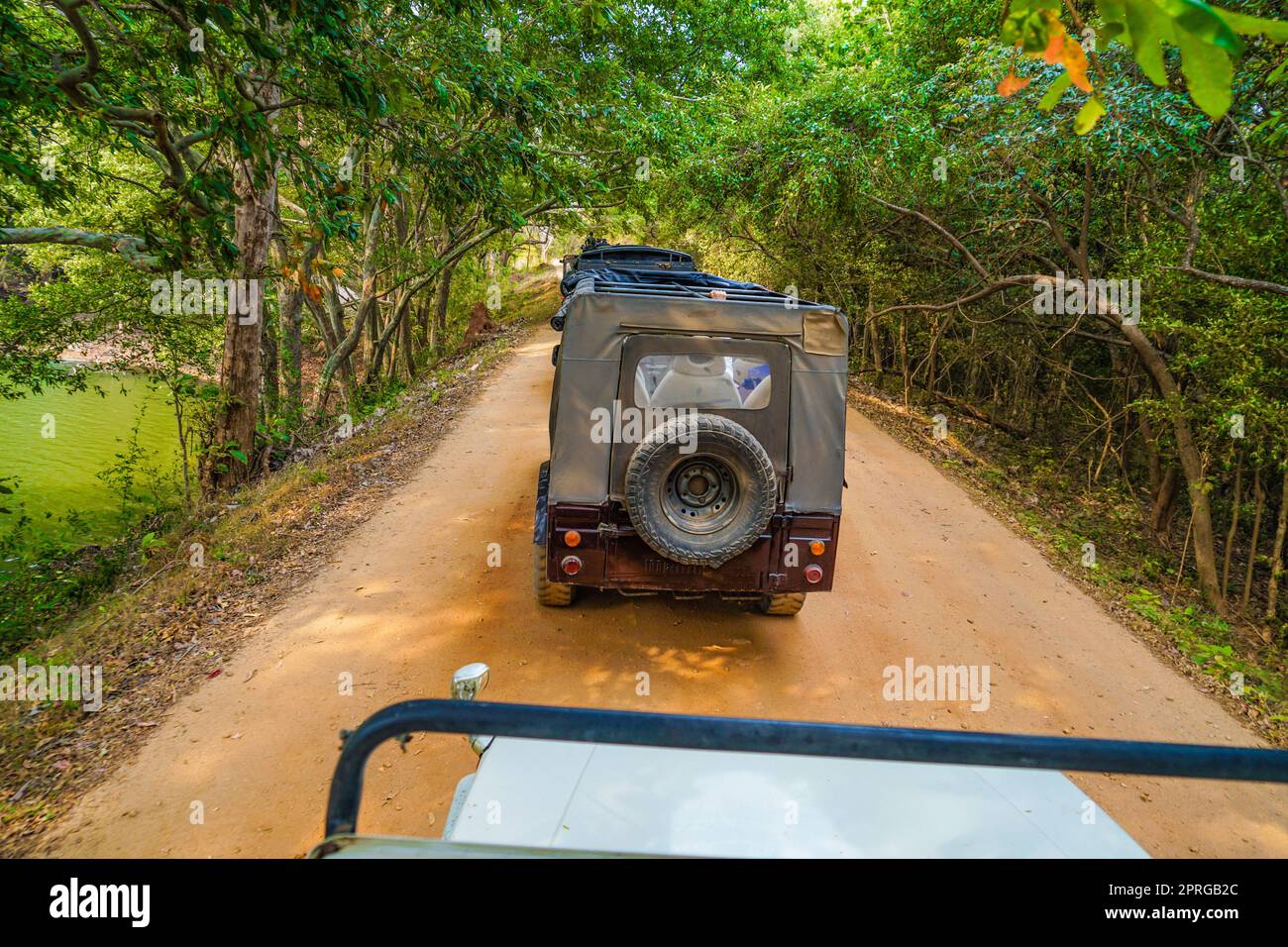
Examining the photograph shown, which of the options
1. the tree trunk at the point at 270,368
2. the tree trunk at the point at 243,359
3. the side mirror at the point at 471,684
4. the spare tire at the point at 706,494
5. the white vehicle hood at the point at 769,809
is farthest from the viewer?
the tree trunk at the point at 270,368

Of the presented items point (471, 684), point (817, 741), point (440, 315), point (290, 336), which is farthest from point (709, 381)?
point (440, 315)

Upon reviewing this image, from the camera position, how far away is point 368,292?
50.1 ft

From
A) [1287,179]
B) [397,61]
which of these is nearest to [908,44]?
[1287,179]

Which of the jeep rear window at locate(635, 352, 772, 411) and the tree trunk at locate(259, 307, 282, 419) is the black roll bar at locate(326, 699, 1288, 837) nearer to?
the jeep rear window at locate(635, 352, 772, 411)

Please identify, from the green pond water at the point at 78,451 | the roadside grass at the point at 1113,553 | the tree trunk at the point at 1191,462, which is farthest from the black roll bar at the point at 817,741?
the green pond water at the point at 78,451

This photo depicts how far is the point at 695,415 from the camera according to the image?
4793mm

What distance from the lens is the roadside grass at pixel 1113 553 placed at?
6.36 m

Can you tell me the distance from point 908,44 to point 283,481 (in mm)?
14184

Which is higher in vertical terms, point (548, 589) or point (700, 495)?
point (700, 495)

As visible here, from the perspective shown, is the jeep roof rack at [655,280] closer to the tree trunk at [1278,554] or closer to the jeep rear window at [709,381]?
the jeep rear window at [709,381]

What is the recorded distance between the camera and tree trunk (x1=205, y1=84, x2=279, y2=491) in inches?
341

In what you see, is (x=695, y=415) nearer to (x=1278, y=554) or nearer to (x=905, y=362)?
(x=1278, y=554)

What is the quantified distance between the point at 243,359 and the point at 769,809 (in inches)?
374

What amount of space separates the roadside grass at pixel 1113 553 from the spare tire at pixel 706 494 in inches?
198
